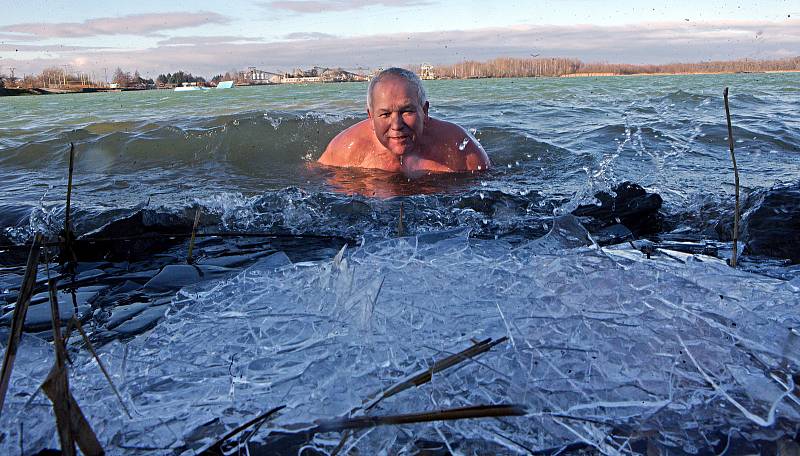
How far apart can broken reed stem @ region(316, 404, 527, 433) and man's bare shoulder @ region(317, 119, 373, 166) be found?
4.65 m

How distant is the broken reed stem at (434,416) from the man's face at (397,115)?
3.95m

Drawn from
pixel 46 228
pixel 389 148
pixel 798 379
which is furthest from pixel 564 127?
pixel 798 379

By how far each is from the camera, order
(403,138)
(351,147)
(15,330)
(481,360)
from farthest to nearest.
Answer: (351,147) → (403,138) → (481,360) → (15,330)

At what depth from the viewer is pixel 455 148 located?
5.32m

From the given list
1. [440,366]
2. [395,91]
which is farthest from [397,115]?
[440,366]

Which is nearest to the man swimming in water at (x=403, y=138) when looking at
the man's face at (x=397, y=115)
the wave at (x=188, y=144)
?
the man's face at (x=397, y=115)

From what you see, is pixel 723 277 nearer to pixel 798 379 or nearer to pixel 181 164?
pixel 798 379

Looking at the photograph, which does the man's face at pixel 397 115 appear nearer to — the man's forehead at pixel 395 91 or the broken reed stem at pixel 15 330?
the man's forehead at pixel 395 91

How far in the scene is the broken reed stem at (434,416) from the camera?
91 cm

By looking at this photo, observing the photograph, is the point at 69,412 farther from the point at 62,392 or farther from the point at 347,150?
the point at 347,150

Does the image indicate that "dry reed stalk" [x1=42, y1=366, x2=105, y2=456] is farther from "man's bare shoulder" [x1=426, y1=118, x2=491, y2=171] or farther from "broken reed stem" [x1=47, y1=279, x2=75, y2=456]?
"man's bare shoulder" [x1=426, y1=118, x2=491, y2=171]

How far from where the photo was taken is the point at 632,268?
184 centimetres

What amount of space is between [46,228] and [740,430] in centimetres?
386

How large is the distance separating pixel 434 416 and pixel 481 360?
0.37 meters
